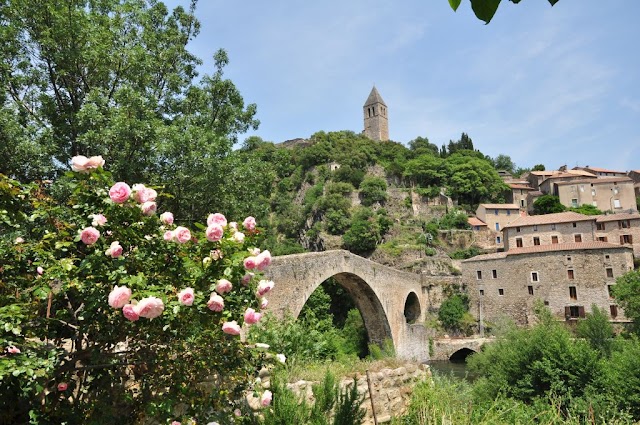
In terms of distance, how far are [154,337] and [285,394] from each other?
222 cm

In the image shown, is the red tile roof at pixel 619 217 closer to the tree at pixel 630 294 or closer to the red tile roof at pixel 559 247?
the red tile roof at pixel 559 247

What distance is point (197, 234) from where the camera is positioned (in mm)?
4203

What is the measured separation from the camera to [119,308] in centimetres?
378

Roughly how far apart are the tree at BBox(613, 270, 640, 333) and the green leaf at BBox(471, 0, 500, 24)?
31.8 m

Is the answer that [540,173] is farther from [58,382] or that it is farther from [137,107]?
[58,382]

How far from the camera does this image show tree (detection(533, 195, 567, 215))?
5734 centimetres

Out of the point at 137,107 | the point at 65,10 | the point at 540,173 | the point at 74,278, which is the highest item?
the point at 540,173

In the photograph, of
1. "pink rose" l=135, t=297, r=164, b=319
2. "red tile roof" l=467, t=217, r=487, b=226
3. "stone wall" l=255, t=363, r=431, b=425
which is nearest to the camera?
"pink rose" l=135, t=297, r=164, b=319

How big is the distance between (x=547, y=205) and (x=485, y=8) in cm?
6328

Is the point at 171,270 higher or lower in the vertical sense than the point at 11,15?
lower

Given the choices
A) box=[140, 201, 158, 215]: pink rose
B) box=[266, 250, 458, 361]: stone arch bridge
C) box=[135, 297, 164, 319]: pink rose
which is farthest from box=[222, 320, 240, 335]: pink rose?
box=[266, 250, 458, 361]: stone arch bridge

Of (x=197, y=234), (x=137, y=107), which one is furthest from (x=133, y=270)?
(x=137, y=107)

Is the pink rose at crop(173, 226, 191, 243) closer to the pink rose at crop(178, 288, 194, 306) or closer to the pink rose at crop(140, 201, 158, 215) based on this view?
the pink rose at crop(140, 201, 158, 215)

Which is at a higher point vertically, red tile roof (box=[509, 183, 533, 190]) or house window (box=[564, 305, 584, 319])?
red tile roof (box=[509, 183, 533, 190])
